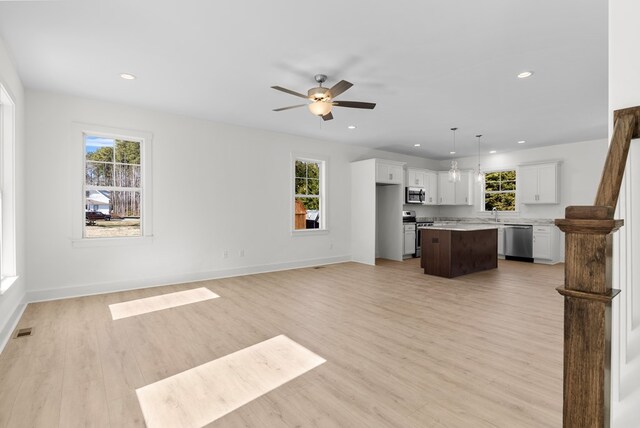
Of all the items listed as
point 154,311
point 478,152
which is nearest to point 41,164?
point 154,311

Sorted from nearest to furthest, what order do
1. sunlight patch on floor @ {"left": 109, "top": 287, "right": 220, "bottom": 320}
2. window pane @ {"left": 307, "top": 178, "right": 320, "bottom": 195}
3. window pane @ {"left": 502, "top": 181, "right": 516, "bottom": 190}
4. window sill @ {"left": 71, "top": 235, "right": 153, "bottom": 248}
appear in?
sunlight patch on floor @ {"left": 109, "top": 287, "right": 220, "bottom": 320}
window sill @ {"left": 71, "top": 235, "right": 153, "bottom": 248}
window pane @ {"left": 307, "top": 178, "right": 320, "bottom": 195}
window pane @ {"left": 502, "top": 181, "right": 516, "bottom": 190}

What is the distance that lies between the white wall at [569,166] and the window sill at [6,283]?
29.7 ft

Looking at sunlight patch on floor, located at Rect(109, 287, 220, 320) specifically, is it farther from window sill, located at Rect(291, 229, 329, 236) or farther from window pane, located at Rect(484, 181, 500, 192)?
window pane, located at Rect(484, 181, 500, 192)

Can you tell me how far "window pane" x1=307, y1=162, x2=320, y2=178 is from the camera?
6965 millimetres

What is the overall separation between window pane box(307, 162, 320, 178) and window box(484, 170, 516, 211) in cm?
486

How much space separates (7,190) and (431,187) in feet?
27.7

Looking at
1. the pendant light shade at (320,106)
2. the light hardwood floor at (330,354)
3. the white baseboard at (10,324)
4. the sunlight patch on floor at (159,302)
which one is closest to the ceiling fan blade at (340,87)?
the pendant light shade at (320,106)

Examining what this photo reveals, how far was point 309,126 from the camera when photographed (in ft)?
19.1

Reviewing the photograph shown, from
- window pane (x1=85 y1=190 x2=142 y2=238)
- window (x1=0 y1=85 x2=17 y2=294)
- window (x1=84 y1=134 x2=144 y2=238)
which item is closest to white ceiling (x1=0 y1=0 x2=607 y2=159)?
window (x1=0 y1=85 x2=17 y2=294)

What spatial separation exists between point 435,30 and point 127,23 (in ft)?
8.63

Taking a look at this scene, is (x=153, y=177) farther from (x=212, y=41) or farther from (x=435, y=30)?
(x=435, y=30)

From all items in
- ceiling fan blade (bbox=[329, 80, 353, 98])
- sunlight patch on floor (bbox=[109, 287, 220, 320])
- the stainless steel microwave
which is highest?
ceiling fan blade (bbox=[329, 80, 353, 98])

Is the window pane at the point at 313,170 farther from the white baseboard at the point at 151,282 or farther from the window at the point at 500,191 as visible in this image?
the window at the point at 500,191

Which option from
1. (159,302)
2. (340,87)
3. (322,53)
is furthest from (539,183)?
(159,302)
